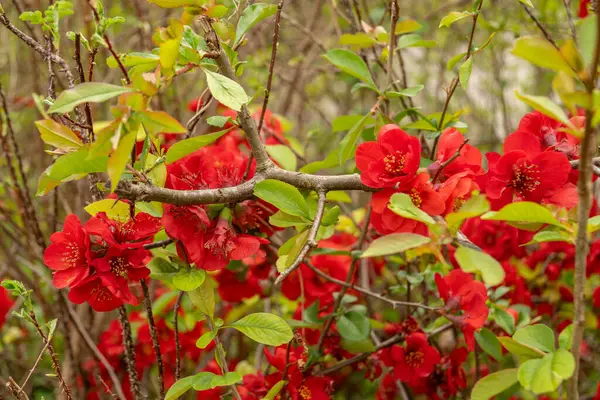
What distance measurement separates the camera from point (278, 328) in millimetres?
780

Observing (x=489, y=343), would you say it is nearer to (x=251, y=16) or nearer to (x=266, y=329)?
(x=266, y=329)

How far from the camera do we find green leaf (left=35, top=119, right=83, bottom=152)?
2.12 feet

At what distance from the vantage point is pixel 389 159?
2.49 feet

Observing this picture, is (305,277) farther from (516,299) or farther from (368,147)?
→ (516,299)

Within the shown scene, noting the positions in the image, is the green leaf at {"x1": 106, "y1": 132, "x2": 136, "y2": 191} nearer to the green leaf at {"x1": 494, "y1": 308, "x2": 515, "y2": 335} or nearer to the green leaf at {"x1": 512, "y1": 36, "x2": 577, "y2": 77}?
the green leaf at {"x1": 512, "y1": 36, "x2": 577, "y2": 77}

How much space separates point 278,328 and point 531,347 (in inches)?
12.4

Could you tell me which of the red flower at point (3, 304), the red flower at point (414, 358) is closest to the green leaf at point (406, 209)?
the red flower at point (414, 358)

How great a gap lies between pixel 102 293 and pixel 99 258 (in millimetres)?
50

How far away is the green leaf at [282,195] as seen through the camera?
0.74 meters

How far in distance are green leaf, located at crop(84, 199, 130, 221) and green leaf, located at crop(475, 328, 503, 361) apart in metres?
0.60

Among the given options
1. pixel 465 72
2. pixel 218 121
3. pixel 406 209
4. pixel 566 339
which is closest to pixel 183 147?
pixel 218 121

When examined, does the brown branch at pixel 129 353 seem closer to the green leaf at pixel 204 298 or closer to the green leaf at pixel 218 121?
the green leaf at pixel 204 298

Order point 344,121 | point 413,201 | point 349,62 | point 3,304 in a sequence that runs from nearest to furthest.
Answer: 1. point 413,201
2. point 349,62
3. point 344,121
4. point 3,304

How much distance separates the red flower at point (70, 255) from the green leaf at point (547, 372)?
1.76 ft
